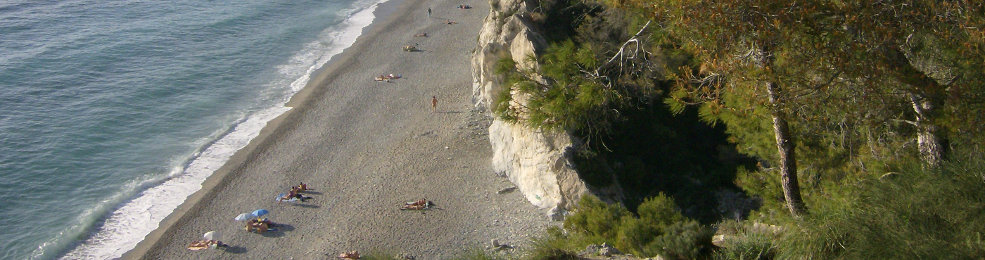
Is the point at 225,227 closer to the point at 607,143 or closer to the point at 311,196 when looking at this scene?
the point at 311,196

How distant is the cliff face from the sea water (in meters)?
10.4

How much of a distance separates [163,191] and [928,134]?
2311cm

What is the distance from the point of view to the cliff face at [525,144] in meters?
20.2

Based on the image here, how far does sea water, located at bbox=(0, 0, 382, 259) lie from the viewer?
24094 mm

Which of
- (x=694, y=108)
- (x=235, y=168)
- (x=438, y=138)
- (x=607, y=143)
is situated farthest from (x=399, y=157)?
(x=694, y=108)

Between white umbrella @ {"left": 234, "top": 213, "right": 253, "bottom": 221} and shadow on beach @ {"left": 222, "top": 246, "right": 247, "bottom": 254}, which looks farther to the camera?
white umbrella @ {"left": 234, "top": 213, "right": 253, "bottom": 221}

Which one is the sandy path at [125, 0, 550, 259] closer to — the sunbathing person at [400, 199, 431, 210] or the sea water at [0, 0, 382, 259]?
the sunbathing person at [400, 199, 431, 210]

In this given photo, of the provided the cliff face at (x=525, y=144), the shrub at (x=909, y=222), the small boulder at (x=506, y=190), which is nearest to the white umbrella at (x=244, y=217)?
the small boulder at (x=506, y=190)

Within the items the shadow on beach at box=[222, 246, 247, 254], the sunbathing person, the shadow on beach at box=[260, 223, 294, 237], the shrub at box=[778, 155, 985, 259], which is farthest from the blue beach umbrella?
the shrub at box=[778, 155, 985, 259]

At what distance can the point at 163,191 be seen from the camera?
2550 centimetres

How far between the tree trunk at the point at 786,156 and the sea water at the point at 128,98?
18.6 m

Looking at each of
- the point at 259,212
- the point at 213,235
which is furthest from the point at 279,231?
the point at 213,235

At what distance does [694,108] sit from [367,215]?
9640mm

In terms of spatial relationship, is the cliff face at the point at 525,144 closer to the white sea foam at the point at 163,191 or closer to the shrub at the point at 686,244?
the shrub at the point at 686,244
